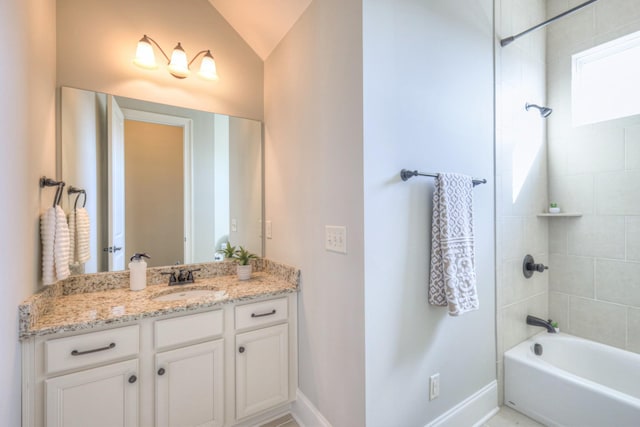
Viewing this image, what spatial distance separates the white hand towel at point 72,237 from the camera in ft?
4.87

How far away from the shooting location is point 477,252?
178 cm

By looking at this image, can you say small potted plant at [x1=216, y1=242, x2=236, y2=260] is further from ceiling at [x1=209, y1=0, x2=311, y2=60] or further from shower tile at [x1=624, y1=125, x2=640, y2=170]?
shower tile at [x1=624, y1=125, x2=640, y2=170]

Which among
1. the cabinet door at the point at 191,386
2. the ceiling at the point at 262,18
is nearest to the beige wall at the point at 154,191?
the cabinet door at the point at 191,386

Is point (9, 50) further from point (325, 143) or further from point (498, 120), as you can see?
point (498, 120)

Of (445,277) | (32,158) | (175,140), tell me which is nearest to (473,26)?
(445,277)

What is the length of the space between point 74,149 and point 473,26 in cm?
253

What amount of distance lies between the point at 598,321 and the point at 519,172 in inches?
48.9

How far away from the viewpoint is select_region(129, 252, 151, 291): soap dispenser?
5.55ft

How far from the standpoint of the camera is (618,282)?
195cm

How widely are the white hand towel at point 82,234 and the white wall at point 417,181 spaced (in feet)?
5.12

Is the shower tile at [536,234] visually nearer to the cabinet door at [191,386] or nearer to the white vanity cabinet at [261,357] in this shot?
the white vanity cabinet at [261,357]

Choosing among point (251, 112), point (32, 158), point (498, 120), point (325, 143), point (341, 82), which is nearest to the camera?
point (32, 158)

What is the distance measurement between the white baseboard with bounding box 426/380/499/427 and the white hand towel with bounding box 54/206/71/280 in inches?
80.7

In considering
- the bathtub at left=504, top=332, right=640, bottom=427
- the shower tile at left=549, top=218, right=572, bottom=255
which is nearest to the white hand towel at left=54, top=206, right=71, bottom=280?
the bathtub at left=504, top=332, right=640, bottom=427
